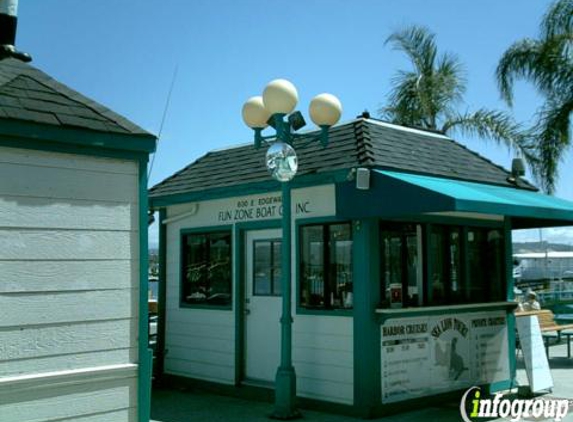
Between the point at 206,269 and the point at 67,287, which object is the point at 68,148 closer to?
the point at 67,287

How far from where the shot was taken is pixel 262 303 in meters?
9.45

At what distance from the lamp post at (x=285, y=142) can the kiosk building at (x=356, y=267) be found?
534 millimetres

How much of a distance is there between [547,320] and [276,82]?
24.7 ft

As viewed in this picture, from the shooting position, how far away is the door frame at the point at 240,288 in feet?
31.4

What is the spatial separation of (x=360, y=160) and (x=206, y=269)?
10.4ft

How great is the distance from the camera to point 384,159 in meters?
8.41

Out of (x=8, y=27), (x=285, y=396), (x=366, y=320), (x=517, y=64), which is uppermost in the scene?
(x=517, y=64)

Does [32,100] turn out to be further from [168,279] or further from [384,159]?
[168,279]

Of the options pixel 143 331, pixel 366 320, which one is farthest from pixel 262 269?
pixel 143 331

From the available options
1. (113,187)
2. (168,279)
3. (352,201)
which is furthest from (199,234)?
(113,187)

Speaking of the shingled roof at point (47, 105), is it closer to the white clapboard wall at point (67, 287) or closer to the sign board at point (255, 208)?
the white clapboard wall at point (67, 287)

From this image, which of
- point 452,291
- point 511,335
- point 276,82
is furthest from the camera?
point 511,335

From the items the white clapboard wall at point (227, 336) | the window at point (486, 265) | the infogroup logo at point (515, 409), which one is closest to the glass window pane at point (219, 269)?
the white clapboard wall at point (227, 336)

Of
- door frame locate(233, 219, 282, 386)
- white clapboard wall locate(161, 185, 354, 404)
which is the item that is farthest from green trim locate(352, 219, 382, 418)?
door frame locate(233, 219, 282, 386)
